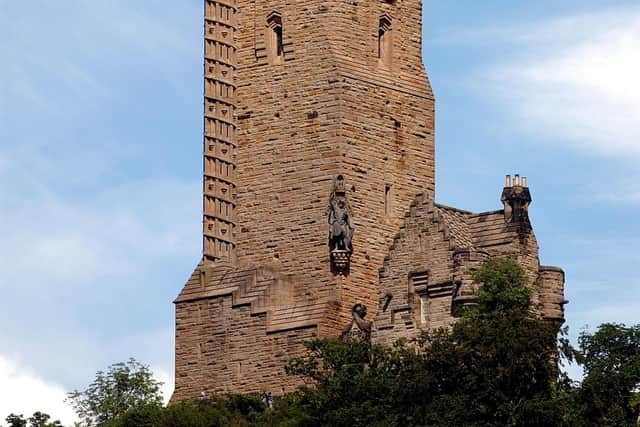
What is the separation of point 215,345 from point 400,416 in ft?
46.5

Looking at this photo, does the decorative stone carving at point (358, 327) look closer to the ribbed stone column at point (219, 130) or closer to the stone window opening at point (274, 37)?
the ribbed stone column at point (219, 130)

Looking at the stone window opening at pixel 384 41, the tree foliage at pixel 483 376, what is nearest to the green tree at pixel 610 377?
the tree foliage at pixel 483 376

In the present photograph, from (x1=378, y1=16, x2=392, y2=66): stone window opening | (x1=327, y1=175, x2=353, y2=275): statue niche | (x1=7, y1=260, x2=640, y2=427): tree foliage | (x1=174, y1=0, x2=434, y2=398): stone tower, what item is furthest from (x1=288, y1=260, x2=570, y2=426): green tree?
(x1=378, y1=16, x2=392, y2=66): stone window opening

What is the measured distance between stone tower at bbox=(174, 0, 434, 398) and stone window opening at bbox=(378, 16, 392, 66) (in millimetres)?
42

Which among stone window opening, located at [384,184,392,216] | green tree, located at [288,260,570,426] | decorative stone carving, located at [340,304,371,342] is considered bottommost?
green tree, located at [288,260,570,426]

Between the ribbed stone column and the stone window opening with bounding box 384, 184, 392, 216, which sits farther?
the ribbed stone column

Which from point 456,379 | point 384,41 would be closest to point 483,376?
point 456,379

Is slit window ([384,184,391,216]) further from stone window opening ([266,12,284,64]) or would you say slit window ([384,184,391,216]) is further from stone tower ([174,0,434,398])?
stone window opening ([266,12,284,64])

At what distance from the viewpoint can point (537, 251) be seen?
4117 inches

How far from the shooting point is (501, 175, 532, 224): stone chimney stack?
104938 millimetres

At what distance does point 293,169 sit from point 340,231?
3.08 m

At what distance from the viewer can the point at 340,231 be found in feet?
353

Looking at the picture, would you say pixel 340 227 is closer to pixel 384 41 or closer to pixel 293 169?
pixel 293 169

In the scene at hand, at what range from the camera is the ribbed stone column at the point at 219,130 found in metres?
111
